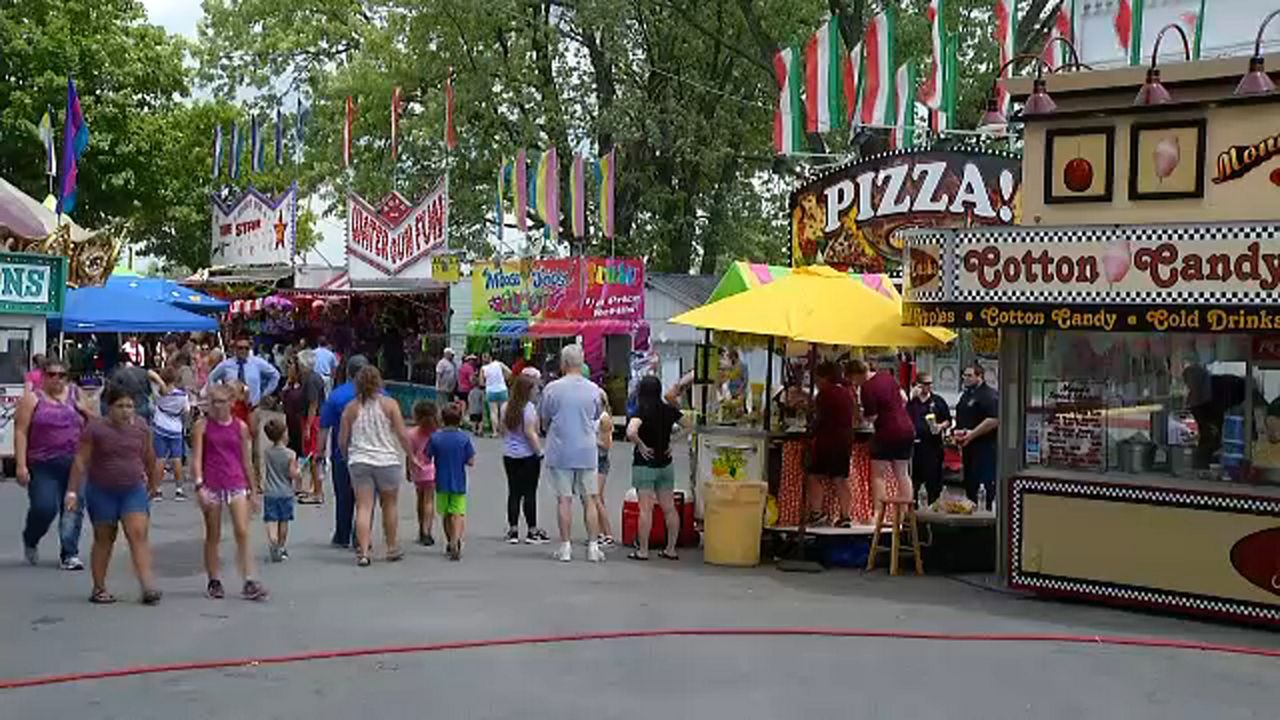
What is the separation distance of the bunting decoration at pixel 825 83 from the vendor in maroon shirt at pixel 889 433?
340 inches

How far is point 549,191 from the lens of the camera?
30000 mm

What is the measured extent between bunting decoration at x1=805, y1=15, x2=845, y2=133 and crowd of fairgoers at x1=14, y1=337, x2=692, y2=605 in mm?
8269

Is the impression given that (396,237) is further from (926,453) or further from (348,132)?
(926,453)

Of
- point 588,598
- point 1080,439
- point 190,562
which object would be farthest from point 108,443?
point 1080,439

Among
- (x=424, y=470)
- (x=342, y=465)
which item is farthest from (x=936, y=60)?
(x=342, y=465)

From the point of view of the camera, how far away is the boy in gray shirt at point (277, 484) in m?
12.1

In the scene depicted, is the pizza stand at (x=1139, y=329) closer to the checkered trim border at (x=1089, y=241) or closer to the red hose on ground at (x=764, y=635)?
the checkered trim border at (x=1089, y=241)

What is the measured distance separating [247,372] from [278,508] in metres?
5.35

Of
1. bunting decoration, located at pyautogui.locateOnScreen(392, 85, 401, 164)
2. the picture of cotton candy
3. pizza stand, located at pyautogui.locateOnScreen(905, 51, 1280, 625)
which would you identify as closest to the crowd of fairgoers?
pizza stand, located at pyautogui.locateOnScreen(905, 51, 1280, 625)

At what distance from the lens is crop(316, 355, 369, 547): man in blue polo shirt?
1300 centimetres

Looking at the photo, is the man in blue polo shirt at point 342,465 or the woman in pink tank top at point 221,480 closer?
the woman in pink tank top at point 221,480

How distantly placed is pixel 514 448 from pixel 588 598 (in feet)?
9.60

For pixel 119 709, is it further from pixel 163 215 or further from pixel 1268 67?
pixel 163 215

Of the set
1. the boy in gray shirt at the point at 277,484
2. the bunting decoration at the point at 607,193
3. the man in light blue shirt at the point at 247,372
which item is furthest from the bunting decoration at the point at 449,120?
the boy in gray shirt at the point at 277,484
